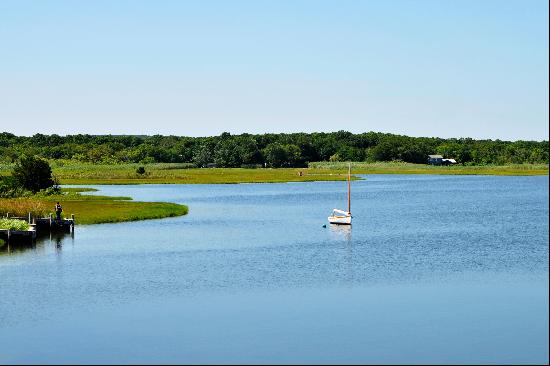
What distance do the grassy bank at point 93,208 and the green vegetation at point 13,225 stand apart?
6.10 meters

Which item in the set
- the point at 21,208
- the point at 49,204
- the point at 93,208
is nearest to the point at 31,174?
the point at 49,204

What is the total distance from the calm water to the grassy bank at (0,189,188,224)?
4814 millimetres

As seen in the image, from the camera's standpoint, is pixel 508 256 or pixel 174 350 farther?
pixel 508 256

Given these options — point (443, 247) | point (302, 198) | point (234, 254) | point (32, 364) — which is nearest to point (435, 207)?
point (302, 198)

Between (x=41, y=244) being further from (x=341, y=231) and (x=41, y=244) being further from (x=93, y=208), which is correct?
(x=341, y=231)

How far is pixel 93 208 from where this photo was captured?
99500mm

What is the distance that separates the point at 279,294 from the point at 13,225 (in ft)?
110

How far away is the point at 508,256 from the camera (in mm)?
64438

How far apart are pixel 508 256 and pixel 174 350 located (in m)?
34.7

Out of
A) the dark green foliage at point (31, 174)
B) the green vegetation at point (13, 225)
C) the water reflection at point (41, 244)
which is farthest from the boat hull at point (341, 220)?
the dark green foliage at point (31, 174)

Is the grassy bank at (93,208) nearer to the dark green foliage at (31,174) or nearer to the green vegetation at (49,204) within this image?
the green vegetation at (49,204)

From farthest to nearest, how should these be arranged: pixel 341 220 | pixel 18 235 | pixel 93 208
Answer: pixel 93 208
pixel 341 220
pixel 18 235

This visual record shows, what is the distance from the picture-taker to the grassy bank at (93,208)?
84000mm

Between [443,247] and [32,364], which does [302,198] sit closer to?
[443,247]
